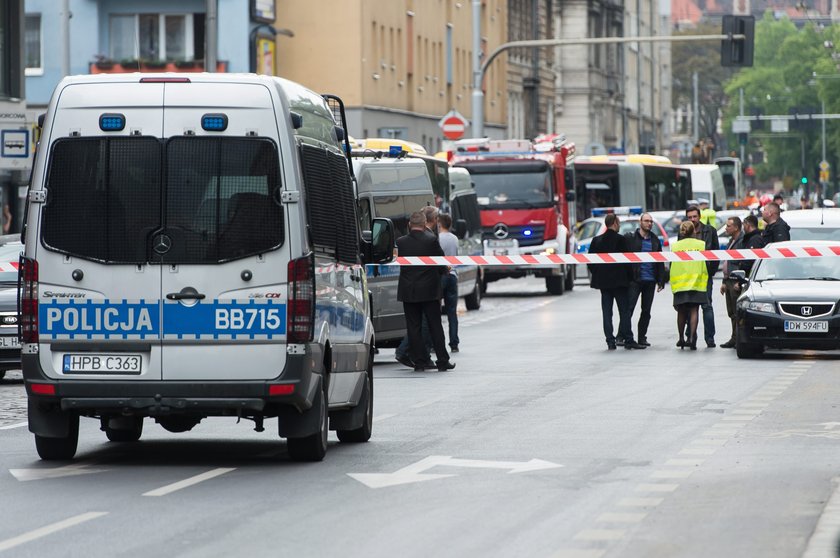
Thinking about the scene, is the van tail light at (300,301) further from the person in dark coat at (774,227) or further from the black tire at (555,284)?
the black tire at (555,284)

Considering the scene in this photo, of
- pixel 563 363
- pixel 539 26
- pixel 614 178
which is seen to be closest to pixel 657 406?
pixel 563 363

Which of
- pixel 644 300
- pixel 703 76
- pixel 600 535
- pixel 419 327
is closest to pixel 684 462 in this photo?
pixel 600 535

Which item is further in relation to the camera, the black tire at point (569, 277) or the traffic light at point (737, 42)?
the traffic light at point (737, 42)

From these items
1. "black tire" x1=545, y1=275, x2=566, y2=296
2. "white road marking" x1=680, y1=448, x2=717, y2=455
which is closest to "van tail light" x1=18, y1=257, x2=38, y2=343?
"white road marking" x1=680, y1=448, x2=717, y2=455

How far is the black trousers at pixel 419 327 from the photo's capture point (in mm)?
24250

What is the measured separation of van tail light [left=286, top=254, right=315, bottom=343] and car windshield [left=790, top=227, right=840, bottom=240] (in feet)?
55.4

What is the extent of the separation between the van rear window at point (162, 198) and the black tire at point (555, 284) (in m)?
32.4

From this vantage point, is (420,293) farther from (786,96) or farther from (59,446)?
(786,96)

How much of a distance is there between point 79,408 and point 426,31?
62081mm

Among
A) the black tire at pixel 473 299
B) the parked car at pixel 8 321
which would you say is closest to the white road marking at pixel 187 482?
the parked car at pixel 8 321

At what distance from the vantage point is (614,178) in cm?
6731

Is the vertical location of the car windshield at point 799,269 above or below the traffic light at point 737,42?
below

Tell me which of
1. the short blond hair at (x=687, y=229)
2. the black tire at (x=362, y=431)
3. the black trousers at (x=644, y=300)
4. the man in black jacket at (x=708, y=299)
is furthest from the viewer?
the black trousers at (x=644, y=300)

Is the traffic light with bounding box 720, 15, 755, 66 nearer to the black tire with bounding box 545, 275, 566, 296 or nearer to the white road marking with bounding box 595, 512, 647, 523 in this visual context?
the black tire with bounding box 545, 275, 566, 296
